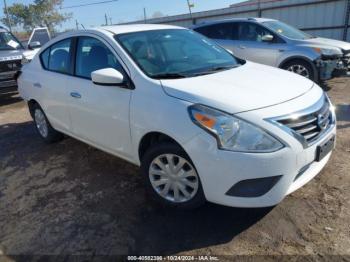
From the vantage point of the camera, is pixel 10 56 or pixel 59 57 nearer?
pixel 59 57

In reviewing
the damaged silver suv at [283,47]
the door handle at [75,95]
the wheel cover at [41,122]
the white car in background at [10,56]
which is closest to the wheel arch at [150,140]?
the door handle at [75,95]

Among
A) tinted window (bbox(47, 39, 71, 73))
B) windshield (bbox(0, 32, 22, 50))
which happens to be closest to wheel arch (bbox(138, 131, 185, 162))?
tinted window (bbox(47, 39, 71, 73))

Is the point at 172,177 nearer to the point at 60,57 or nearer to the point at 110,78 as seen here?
the point at 110,78

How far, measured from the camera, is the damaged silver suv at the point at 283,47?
278 inches

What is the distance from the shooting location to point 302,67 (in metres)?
7.27

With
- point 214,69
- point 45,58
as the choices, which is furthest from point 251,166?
point 45,58

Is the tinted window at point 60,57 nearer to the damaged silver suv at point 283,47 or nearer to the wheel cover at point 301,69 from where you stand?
the damaged silver suv at point 283,47

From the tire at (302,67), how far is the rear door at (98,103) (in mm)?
5054

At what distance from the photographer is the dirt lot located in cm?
263

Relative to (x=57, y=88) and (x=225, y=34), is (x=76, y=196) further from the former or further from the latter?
(x=225, y=34)

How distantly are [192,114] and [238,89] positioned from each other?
485 mm

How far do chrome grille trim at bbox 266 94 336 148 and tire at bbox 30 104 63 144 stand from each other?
3.42 meters

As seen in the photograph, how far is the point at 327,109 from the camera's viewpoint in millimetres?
3006

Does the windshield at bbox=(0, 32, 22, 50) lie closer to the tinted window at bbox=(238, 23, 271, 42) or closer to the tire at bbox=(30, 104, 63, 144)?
the tire at bbox=(30, 104, 63, 144)
